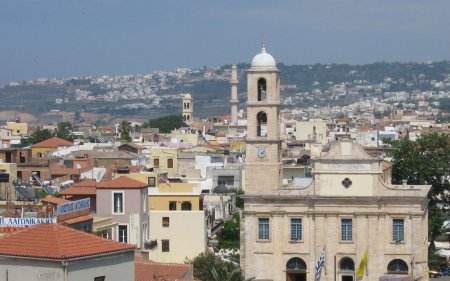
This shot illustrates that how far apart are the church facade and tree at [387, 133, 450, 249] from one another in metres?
12.3

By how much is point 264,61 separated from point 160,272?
2296 centimetres

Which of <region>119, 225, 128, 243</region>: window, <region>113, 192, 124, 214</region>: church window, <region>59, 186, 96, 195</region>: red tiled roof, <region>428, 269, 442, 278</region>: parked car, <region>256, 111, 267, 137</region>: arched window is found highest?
<region>256, 111, 267, 137</region>: arched window

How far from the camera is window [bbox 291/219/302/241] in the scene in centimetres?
5214

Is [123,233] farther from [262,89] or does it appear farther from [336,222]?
[262,89]

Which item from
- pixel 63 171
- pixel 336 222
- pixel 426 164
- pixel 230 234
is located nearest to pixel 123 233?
pixel 336 222

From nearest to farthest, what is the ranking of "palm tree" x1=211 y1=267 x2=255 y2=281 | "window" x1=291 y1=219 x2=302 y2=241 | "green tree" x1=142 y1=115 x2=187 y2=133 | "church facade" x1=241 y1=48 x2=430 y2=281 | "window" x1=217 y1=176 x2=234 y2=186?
"palm tree" x1=211 y1=267 x2=255 y2=281, "church facade" x1=241 y1=48 x2=430 y2=281, "window" x1=291 y1=219 x2=302 y2=241, "window" x1=217 y1=176 x2=234 y2=186, "green tree" x1=142 y1=115 x2=187 y2=133

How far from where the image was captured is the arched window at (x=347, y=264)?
5144 centimetres

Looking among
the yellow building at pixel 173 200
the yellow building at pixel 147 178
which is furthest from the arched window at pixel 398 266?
the yellow building at pixel 147 178

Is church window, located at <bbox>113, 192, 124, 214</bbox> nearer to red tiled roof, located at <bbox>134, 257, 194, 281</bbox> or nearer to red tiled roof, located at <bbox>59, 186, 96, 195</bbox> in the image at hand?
red tiled roof, located at <bbox>59, 186, 96, 195</bbox>

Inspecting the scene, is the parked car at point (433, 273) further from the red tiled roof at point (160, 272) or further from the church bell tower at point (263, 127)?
the red tiled roof at point (160, 272)

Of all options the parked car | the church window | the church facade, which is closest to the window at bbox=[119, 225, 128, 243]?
the church window

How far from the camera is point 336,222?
51938 mm

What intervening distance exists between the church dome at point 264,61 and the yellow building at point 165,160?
30.7m

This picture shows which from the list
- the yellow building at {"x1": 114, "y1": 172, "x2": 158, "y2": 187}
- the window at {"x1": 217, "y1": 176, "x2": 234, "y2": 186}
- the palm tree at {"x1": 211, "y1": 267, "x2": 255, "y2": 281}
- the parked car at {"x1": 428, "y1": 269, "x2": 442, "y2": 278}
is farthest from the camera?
the window at {"x1": 217, "y1": 176, "x2": 234, "y2": 186}
